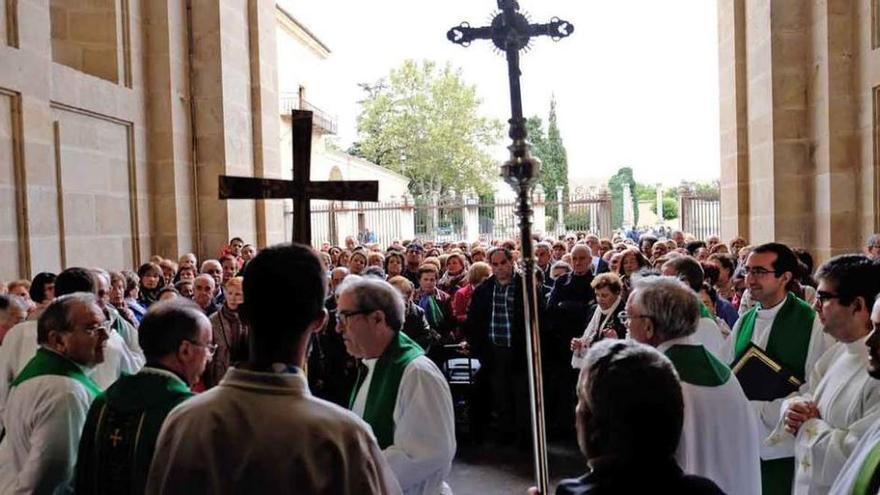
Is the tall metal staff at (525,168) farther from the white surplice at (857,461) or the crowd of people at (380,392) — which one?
the white surplice at (857,461)

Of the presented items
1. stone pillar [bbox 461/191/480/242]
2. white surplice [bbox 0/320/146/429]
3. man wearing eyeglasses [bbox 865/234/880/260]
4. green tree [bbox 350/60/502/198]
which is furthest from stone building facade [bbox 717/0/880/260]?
green tree [bbox 350/60/502/198]

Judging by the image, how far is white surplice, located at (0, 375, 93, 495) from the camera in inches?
107

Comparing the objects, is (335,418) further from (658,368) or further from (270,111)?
(270,111)

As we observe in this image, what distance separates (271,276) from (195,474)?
485mm

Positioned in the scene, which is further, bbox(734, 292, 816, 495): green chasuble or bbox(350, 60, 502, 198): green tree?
bbox(350, 60, 502, 198): green tree

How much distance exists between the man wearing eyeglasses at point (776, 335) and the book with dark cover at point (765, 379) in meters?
0.03

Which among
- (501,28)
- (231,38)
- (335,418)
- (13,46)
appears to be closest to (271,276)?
(335,418)

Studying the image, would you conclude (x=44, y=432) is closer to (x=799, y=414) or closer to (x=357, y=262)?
(x=799, y=414)

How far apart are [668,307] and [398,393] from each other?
1096 mm

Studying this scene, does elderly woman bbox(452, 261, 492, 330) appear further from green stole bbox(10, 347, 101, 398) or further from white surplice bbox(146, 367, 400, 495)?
white surplice bbox(146, 367, 400, 495)

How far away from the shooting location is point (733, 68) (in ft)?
37.2

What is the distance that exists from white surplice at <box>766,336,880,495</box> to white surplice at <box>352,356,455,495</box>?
1.36m

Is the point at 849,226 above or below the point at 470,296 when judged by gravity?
above

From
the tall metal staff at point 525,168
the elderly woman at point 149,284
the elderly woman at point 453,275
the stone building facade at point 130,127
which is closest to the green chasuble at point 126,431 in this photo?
the tall metal staff at point 525,168
